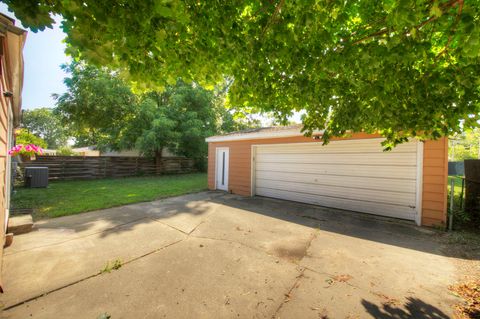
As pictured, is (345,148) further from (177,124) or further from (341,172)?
(177,124)

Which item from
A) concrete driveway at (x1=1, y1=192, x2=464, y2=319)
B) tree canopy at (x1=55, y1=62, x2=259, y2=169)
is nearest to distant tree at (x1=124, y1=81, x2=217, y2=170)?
tree canopy at (x1=55, y1=62, x2=259, y2=169)

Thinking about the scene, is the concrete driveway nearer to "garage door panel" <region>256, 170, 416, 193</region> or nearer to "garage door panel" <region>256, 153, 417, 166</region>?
"garage door panel" <region>256, 170, 416, 193</region>

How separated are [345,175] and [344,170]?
0.16 m

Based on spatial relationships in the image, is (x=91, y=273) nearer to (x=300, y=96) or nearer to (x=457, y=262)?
(x=300, y=96)

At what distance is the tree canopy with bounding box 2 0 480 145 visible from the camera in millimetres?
1839

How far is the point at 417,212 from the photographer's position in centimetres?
521

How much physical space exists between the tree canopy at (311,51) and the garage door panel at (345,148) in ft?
9.31

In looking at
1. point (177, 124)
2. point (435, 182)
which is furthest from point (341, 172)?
point (177, 124)

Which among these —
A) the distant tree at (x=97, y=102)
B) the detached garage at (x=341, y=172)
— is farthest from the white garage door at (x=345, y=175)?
the distant tree at (x=97, y=102)

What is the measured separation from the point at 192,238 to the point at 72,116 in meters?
15.5

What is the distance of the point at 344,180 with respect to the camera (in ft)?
21.4

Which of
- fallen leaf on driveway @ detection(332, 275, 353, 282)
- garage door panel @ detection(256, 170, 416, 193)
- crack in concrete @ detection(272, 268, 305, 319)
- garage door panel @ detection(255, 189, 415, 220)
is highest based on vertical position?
garage door panel @ detection(256, 170, 416, 193)

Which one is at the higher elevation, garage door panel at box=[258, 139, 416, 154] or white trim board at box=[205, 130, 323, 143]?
white trim board at box=[205, 130, 323, 143]

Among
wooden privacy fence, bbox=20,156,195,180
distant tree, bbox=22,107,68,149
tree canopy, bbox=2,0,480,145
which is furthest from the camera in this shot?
distant tree, bbox=22,107,68,149
